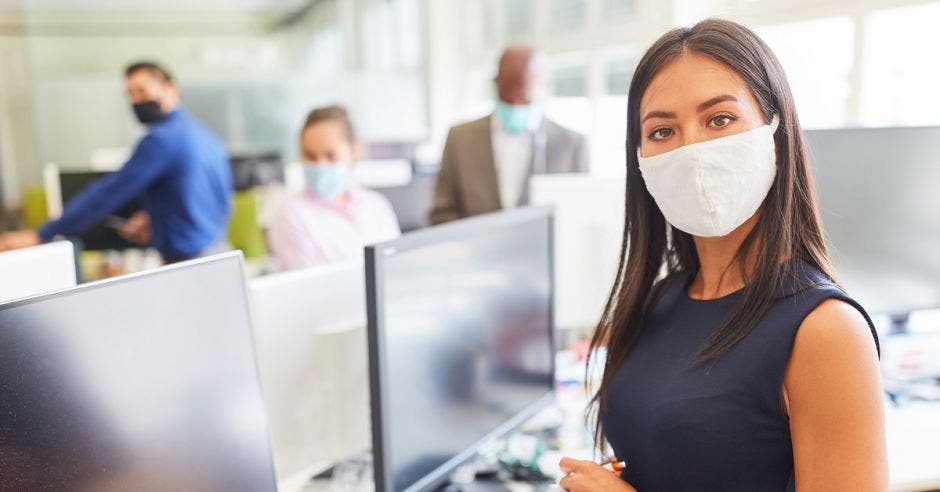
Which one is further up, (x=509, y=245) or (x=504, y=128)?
(x=504, y=128)

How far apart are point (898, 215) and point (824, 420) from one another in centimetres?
99

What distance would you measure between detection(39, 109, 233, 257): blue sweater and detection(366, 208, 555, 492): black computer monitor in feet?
7.03

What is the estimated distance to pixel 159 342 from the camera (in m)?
0.82

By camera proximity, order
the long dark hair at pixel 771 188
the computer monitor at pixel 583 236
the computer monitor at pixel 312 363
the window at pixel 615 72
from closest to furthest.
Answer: the long dark hair at pixel 771 188
the computer monitor at pixel 312 363
the computer monitor at pixel 583 236
the window at pixel 615 72

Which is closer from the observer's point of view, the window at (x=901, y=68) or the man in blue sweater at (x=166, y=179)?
the window at (x=901, y=68)

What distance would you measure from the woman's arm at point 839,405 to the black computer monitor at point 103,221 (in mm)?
3333

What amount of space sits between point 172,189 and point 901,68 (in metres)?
2.74

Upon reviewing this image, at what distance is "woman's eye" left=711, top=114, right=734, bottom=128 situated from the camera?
93 cm

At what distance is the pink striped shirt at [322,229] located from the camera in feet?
7.34

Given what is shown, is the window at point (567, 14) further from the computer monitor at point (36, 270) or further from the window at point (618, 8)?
the computer monitor at point (36, 270)

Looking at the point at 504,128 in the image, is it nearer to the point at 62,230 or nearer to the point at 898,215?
the point at 898,215

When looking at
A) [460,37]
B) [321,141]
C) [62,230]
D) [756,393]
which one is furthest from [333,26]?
[756,393]

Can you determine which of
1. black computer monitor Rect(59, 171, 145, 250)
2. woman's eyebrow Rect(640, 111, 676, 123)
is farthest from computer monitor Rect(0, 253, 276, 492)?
black computer monitor Rect(59, 171, 145, 250)

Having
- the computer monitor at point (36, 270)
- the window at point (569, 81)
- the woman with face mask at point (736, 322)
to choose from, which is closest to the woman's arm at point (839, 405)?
the woman with face mask at point (736, 322)
